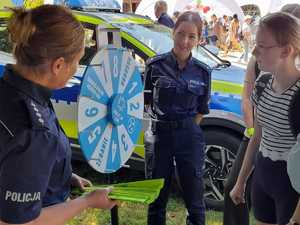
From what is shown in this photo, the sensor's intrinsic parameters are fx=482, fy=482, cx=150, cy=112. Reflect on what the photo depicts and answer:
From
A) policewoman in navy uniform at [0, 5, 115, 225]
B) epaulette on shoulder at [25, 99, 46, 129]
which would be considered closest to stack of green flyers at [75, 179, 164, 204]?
policewoman in navy uniform at [0, 5, 115, 225]

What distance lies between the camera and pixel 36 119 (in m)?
1.44

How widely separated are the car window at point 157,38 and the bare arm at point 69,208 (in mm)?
2977

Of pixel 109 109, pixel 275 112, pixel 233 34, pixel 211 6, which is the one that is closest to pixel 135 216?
pixel 109 109

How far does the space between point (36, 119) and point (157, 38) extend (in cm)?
360


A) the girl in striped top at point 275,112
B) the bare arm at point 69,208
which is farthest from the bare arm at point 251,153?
the bare arm at point 69,208

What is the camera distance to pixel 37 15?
1519 mm

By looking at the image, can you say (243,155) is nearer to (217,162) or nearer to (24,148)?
(217,162)

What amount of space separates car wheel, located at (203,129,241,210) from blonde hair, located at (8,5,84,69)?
2893 millimetres

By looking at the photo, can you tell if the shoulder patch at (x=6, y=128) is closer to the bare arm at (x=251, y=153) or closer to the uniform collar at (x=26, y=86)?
the uniform collar at (x=26, y=86)

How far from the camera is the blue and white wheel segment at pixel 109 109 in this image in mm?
2207

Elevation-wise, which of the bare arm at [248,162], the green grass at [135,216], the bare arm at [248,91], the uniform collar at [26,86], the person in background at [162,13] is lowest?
the green grass at [135,216]

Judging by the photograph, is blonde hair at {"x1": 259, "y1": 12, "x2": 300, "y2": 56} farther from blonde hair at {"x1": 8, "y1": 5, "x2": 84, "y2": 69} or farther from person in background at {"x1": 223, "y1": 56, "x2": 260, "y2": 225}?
blonde hair at {"x1": 8, "y1": 5, "x2": 84, "y2": 69}

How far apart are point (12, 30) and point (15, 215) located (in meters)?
0.59

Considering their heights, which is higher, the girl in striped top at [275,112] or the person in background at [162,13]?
the person in background at [162,13]
